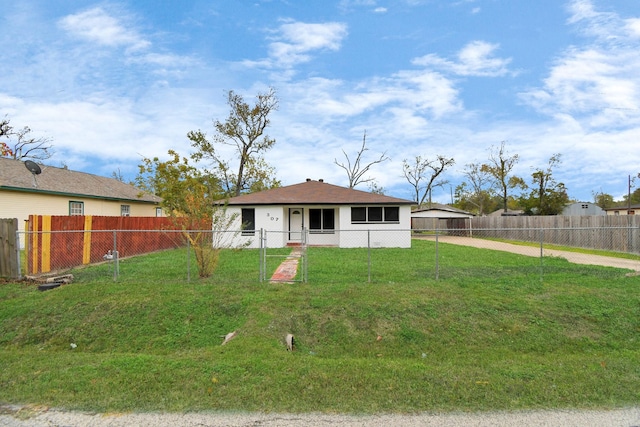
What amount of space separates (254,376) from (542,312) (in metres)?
5.43

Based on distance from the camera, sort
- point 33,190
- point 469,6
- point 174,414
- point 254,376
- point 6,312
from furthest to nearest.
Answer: point 33,190, point 469,6, point 6,312, point 254,376, point 174,414

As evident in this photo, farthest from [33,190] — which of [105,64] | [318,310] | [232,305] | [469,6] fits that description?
[469,6]

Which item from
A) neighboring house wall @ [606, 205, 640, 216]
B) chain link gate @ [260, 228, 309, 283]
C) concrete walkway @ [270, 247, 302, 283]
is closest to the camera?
chain link gate @ [260, 228, 309, 283]

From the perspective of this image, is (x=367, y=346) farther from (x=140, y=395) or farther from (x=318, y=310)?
(x=140, y=395)

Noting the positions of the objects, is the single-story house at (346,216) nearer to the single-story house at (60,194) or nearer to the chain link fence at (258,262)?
the chain link fence at (258,262)

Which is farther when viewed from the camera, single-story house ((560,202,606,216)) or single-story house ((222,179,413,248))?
single-story house ((560,202,606,216))

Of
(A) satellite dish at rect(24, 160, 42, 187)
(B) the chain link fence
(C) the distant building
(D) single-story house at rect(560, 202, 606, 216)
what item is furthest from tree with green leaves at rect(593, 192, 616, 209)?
(A) satellite dish at rect(24, 160, 42, 187)

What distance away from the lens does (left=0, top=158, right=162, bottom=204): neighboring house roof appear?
16.7 metres

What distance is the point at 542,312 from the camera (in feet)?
21.9

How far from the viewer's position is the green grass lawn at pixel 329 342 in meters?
3.75

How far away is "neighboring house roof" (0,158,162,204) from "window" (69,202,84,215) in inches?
22.8

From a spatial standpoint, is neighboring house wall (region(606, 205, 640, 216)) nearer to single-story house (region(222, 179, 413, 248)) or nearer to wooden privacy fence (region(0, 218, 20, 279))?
single-story house (region(222, 179, 413, 248))

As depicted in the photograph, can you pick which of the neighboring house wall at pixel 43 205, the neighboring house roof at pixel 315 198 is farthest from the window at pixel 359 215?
the neighboring house wall at pixel 43 205

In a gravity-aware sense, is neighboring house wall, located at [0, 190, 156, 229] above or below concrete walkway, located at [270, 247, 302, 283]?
above
